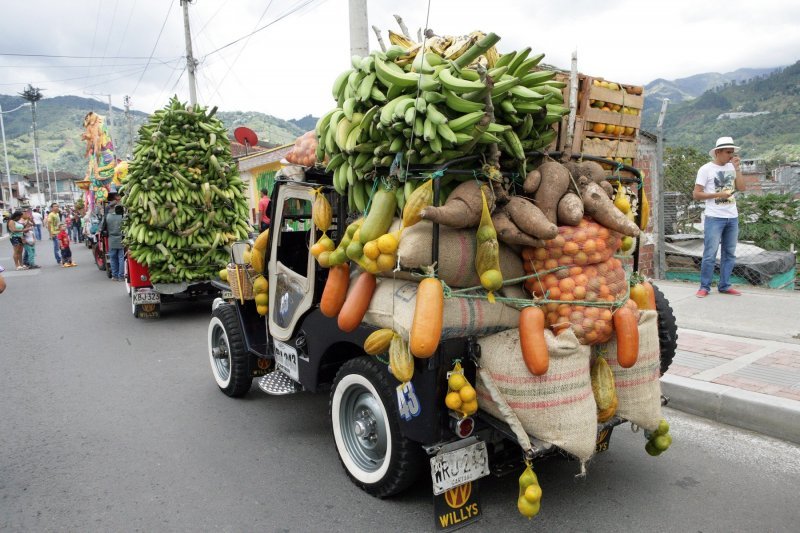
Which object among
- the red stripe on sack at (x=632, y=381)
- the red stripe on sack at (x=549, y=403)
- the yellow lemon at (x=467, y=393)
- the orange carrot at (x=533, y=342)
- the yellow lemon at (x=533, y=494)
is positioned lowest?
the yellow lemon at (x=533, y=494)

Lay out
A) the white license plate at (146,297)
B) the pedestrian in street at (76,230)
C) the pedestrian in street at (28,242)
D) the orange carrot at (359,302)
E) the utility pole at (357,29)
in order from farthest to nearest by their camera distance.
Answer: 1. the pedestrian in street at (76,230)
2. the pedestrian in street at (28,242)
3. the white license plate at (146,297)
4. the utility pole at (357,29)
5. the orange carrot at (359,302)

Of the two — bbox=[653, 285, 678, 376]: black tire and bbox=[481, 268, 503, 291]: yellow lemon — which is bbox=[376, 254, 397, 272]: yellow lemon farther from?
bbox=[653, 285, 678, 376]: black tire

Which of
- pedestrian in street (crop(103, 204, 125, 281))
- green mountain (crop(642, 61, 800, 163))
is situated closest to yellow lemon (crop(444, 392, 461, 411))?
pedestrian in street (crop(103, 204, 125, 281))

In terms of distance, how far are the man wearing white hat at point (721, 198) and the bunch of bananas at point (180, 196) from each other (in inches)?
270

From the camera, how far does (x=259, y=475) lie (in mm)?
3633

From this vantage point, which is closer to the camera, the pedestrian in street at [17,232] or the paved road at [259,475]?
the paved road at [259,475]

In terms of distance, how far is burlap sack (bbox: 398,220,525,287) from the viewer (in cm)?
267

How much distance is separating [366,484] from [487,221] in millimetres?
1748

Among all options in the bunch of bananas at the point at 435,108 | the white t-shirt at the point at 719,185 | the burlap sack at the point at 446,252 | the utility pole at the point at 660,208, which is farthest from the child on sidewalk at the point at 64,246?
the burlap sack at the point at 446,252

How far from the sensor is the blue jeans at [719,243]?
7.16 meters

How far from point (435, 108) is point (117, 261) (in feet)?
41.9

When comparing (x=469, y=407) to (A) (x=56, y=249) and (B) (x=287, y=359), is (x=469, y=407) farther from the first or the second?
(A) (x=56, y=249)

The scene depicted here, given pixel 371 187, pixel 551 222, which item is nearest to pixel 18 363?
pixel 371 187

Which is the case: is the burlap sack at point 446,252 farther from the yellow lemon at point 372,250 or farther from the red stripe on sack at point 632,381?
the red stripe on sack at point 632,381
